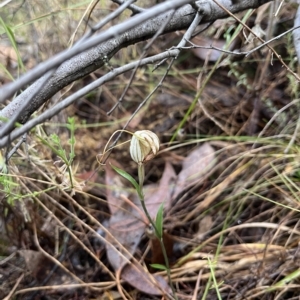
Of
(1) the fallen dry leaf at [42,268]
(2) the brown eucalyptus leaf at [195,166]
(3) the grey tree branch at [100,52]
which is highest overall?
(3) the grey tree branch at [100,52]

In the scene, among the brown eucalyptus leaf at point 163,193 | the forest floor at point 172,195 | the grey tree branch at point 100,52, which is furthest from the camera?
the brown eucalyptus leaf at point 163,193

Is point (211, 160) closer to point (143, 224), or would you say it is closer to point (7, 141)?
point (143, 224)

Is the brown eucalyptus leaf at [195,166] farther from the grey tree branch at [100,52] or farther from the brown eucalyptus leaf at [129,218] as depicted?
the grey tree branch at [100,52]

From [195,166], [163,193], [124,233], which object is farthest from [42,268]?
[195,166]

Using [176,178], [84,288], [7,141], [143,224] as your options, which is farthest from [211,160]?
[7,141]

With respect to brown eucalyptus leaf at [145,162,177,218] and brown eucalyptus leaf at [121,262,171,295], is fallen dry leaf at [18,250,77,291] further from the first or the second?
brown eucalyptus leaf at [145,162,177,218]

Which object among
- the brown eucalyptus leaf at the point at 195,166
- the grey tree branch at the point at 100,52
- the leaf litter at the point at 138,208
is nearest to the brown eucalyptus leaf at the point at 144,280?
the leaf litter at the point at 138,208

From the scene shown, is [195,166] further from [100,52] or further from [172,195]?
[100,52]
